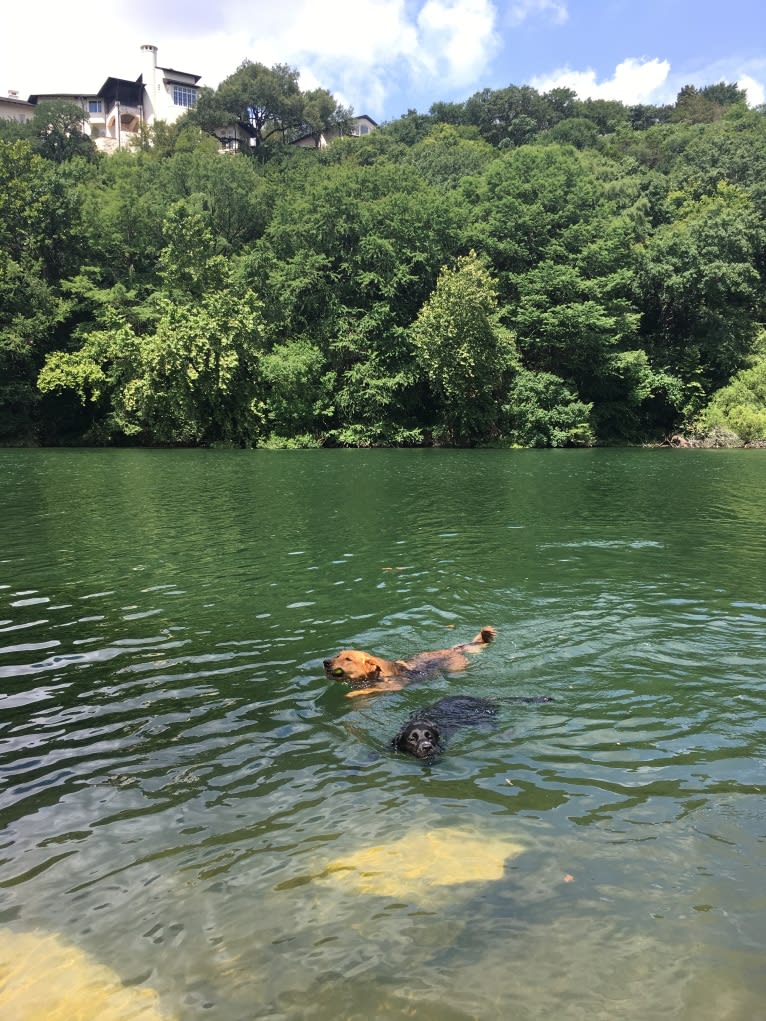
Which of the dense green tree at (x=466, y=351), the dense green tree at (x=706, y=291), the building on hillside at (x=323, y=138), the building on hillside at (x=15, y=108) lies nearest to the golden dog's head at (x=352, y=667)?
the dense green tree at (x=466, y=351)

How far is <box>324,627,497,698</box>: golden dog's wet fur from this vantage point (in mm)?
6930

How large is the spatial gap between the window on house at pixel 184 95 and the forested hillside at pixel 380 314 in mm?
66399

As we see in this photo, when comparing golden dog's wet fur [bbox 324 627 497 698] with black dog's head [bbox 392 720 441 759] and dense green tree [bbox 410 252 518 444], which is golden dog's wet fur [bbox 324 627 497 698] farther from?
dense green tree [bbox 410 252 518 444]

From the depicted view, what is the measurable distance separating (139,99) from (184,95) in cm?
730

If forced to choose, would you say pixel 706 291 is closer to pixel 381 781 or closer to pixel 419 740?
pixel 419 740

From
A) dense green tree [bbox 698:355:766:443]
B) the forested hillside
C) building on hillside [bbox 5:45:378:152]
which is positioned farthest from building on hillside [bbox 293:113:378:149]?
dense green tree [bbox 698:355:766:443]

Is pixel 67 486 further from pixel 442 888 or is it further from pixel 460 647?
pixel 442 888

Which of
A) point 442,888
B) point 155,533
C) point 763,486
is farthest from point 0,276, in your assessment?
point 442,888

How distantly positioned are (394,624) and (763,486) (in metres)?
19.8

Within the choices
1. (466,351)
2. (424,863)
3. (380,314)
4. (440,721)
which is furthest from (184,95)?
(424,863)

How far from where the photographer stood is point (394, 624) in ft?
30.0

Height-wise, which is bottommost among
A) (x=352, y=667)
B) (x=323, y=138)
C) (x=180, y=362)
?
(x=352, y=667)

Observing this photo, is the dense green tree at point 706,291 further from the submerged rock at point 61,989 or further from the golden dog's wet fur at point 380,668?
the submerged rock at point 61,989

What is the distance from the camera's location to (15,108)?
380 ft
